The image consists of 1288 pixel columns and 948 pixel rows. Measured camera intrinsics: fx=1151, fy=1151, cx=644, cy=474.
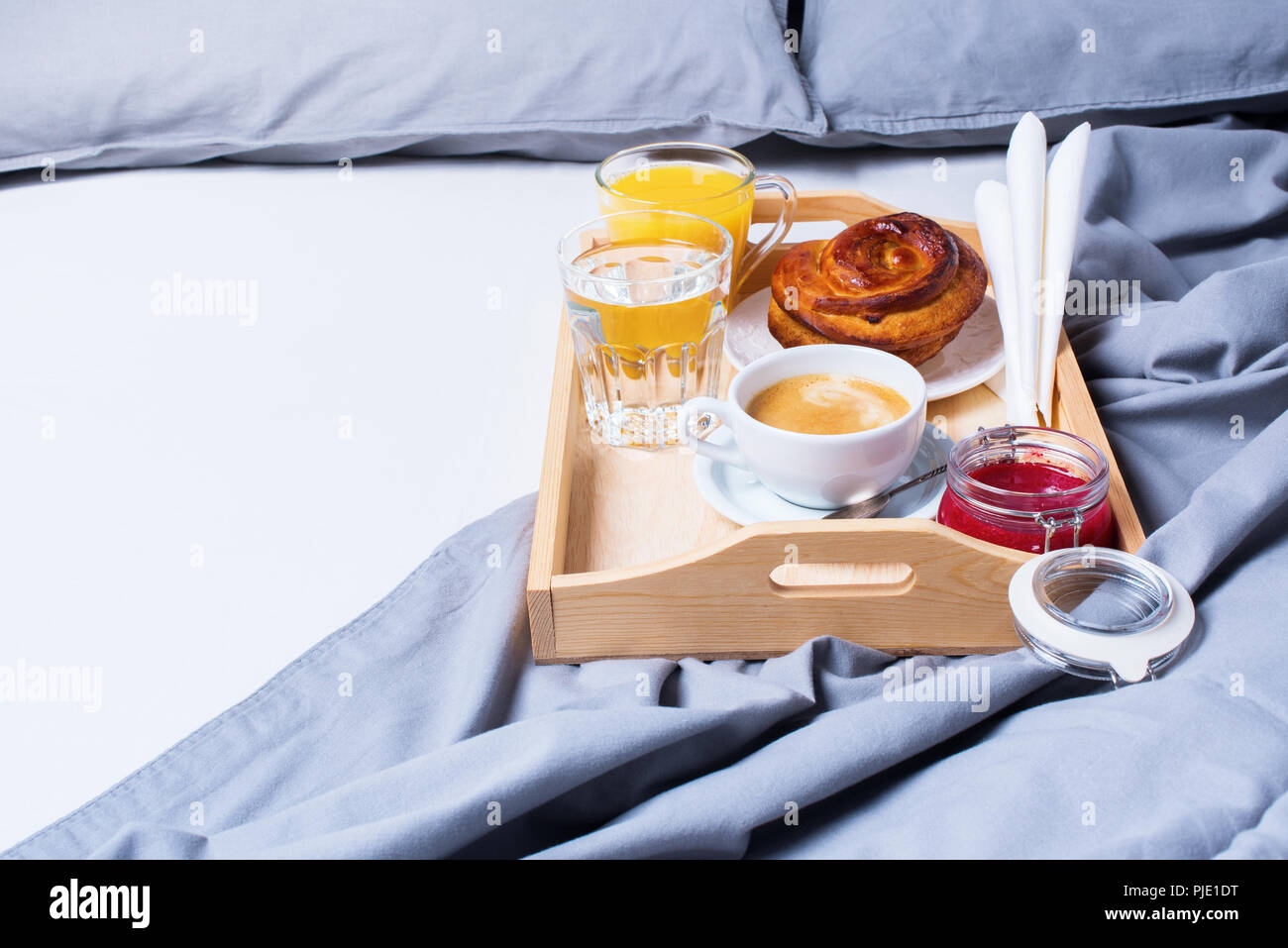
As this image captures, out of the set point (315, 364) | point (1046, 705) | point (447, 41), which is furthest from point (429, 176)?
point (1046, 705)

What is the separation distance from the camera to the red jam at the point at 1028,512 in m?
0.57

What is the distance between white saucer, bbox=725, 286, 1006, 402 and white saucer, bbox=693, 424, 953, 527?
81 mm

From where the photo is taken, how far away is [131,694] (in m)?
0.60

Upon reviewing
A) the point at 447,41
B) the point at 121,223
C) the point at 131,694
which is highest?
the point at 447,41

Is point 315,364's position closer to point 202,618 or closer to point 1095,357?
point 202,618

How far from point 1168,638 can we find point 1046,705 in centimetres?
6

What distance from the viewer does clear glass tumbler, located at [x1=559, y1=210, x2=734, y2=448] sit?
0.71m

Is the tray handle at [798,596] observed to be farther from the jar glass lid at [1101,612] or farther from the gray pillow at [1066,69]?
the gray pillow at [1066,69]

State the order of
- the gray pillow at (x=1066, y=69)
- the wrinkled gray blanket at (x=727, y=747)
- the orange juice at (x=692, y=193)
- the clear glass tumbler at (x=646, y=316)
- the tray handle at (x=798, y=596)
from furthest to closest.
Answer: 1. the gray pillow at (x=1066, y=69)
2. the orange juice at (x=692, y=193)
3. the clear glass tumbler at (x=646, y=316)
4. the tray handle at (x=798, y=596)
5. the wrinkled gray blanket at (x=727, y=747)

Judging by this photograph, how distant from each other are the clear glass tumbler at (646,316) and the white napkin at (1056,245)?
0.67 ft

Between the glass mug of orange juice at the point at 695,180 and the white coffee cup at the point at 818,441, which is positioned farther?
the glass mug of orange juice at the point at 695,180

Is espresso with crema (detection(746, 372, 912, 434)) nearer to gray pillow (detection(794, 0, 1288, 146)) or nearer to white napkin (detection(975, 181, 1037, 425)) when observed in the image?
white napkin (detection(975, 181, 1037, 425))

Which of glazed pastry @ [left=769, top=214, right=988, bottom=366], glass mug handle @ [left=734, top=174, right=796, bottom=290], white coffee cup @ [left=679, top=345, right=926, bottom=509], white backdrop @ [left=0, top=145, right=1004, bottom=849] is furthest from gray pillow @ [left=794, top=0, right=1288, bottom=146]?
white coffee cup @ [left=679, top=345, right=926, bottom=509]

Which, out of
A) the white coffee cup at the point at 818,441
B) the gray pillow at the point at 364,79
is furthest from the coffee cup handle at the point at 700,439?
the gray pillow at the point at 364,79
